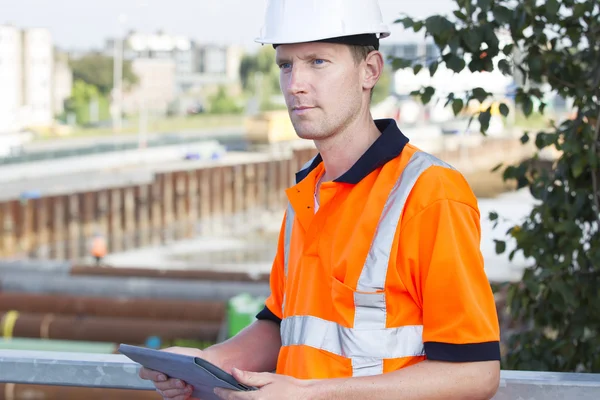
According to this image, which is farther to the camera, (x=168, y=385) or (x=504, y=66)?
(x=504, y=66)

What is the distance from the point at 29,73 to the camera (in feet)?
258

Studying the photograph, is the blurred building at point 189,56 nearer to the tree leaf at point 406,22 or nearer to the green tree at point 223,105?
the green tree at point 223,105

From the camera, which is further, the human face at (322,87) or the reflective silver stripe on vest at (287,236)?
the reflective silver stripe on vest at (287,236)

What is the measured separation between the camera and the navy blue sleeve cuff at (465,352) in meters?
1.70

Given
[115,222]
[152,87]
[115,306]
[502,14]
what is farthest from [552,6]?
[152,87]

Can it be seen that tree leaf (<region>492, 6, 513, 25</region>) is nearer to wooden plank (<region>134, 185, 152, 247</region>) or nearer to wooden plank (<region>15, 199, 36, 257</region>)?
wooden plank (<region>15, 199, 36, 257</region>)

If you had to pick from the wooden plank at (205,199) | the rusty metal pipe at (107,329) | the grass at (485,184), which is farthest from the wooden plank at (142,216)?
the grass at (485,184)

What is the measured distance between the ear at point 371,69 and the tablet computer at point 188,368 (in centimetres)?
69

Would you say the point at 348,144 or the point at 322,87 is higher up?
the point at 322,87

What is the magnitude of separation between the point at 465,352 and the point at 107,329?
13953 mm

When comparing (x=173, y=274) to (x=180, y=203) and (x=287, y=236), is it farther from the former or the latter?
(x=180, y=203)

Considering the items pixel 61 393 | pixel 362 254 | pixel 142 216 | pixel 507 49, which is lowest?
pixel 142 216

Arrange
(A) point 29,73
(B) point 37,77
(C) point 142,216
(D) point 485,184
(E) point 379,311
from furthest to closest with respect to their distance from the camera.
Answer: (B) point 37,77
(A) point 29,73
(D) point 485,184
(C) point 142,216
(E) point 379,311

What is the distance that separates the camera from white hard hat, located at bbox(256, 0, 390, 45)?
1.90 m
